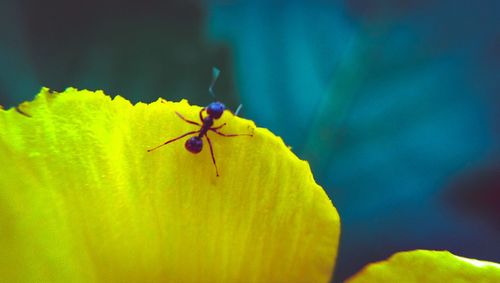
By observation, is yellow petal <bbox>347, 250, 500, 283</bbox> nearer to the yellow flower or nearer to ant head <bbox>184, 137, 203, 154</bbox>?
the yellow flower

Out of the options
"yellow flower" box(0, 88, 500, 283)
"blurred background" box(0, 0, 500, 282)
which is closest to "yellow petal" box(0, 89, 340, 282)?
"yellow flower" box(0, 88, 500, 283)

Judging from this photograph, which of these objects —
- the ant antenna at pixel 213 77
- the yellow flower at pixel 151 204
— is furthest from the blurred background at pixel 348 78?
the yellow flower at pixel 151 204

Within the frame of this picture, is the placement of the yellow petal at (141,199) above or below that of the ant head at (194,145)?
below

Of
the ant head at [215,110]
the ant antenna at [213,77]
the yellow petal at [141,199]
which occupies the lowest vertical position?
the yellow petal at [141,199]

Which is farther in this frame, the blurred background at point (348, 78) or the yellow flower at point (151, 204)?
the blurred background at point (348, 78)

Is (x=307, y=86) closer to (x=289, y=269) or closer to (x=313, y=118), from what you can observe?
(x=313, y=118)

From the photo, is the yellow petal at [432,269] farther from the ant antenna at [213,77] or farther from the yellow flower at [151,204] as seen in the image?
the ant antenna at [213,77]
